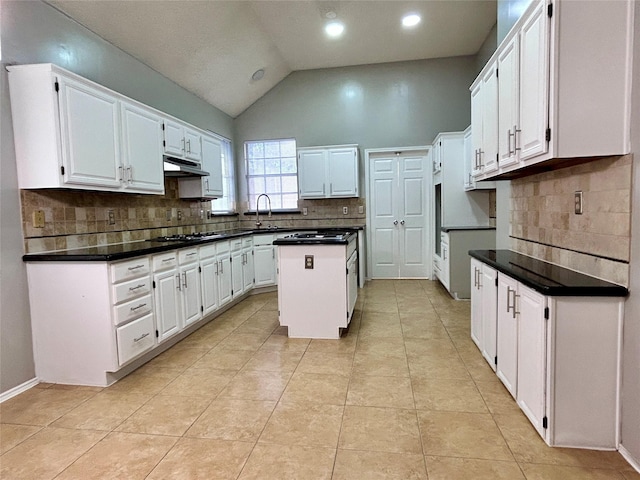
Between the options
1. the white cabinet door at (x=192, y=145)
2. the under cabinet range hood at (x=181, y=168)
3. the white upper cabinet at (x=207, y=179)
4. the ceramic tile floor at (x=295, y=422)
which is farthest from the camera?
the white upper cabinet at (x=207, y=179)

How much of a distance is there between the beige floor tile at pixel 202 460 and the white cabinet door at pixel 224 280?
2.32 metres

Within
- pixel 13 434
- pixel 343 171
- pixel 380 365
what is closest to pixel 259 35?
pixel 343 171

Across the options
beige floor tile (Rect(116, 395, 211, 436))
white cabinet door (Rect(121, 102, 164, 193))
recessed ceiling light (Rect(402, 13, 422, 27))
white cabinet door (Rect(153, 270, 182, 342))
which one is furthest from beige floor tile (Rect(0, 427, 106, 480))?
recessed ceiling light (Rect(402, 13, 422, 27))

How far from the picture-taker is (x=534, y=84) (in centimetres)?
192

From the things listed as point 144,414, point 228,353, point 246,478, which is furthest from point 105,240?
point 246,478

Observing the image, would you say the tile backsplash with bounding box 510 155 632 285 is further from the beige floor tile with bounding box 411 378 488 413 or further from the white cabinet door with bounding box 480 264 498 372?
the beige floor tile with bounding box 411 378 488 413

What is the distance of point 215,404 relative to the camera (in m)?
2.28

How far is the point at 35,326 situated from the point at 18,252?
54 centimetres

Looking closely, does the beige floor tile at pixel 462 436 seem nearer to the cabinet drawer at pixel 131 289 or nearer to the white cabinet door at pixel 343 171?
the cabinet drawer at pixel 131 289

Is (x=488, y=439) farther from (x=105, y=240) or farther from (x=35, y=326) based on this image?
(x=105, y=240)

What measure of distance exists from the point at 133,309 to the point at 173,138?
196 centimetres

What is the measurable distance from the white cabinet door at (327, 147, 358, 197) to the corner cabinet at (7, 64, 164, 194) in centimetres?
325

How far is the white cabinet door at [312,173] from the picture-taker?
18.9ft

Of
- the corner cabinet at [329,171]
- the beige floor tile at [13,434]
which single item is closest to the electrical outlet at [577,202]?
the beige floor tile at [13,434]
